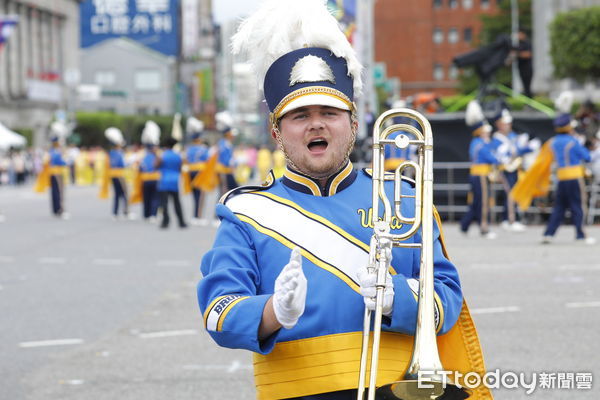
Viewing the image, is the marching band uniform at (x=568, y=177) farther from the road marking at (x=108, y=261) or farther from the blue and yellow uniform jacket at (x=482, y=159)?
the road marking at (x=108, y=261)

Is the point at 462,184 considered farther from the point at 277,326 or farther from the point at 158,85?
the point at 158,85

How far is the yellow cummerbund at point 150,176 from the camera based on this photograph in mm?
23672

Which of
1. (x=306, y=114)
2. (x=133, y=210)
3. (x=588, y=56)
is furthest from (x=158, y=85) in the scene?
(x=306, y=114)

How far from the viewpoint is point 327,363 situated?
3135 mm

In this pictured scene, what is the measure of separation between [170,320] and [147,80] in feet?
370

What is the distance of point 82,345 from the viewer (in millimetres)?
8531

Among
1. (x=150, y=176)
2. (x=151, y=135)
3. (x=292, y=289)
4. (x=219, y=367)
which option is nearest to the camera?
(x=292, y=289)

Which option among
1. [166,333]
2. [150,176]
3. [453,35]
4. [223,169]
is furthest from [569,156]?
[453,35]

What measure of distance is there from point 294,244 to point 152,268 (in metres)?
10.8

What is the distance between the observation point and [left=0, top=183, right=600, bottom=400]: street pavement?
7113 millimetres

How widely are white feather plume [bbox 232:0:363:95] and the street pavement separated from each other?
3.63 metres

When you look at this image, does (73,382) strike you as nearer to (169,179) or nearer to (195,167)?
(169,179)

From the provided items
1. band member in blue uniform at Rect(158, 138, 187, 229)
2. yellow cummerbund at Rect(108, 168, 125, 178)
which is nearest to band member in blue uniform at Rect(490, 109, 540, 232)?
band member in blue uniform at Rect(158, 138, 187, 229)

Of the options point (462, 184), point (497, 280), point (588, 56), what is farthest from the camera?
point (588, 56)
